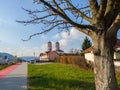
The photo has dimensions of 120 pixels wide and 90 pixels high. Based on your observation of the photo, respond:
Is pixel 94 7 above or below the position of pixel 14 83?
above

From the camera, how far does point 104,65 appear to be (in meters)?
7.90

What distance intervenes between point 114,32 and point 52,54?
127583 millimetres

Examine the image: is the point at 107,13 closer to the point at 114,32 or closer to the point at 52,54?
the point at 114,32

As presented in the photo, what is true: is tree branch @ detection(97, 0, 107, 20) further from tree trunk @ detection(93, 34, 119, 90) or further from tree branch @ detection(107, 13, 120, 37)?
tree trunk @ detection(93, 34, 119, 90)

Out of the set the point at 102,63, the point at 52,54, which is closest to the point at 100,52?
the point at 102,63

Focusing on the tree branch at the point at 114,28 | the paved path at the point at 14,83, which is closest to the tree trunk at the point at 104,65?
the tree branch at the point at 114,28

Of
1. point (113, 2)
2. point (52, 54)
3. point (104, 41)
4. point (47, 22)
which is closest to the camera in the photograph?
point (113, 2)

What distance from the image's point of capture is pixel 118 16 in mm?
7645

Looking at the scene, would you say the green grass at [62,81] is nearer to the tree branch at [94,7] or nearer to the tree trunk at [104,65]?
the tree trunk at [104,65]

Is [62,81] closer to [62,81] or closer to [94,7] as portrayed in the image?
[62,81]

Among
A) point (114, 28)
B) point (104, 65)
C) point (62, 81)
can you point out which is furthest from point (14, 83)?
point (114, 28)

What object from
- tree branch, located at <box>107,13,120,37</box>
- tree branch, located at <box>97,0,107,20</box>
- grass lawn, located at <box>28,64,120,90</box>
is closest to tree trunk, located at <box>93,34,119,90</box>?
tree branch, located at <box>107,13,120,37</box>

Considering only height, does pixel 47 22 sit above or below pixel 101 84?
above

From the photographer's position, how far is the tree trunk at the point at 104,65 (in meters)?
7.85
